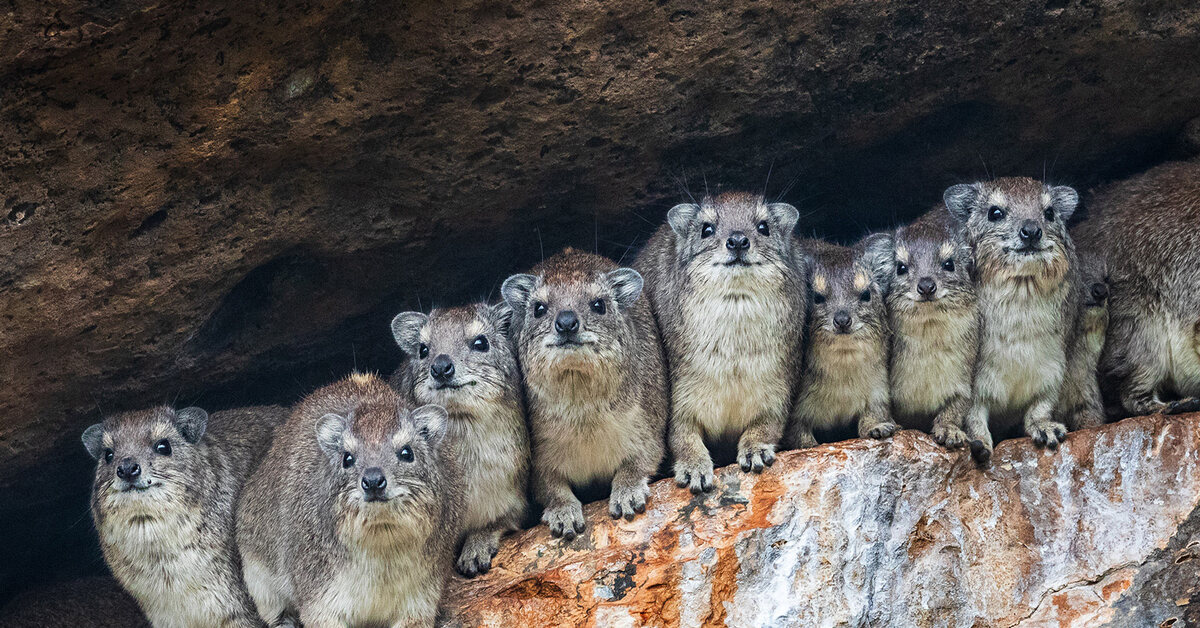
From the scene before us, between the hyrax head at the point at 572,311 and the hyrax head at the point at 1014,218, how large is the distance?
227 cm

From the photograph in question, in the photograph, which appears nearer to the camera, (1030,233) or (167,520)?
(167,520)

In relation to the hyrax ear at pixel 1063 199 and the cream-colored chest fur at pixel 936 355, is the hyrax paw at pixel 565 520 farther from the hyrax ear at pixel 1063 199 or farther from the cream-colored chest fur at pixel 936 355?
the hyrax ear at pixel 1063 199

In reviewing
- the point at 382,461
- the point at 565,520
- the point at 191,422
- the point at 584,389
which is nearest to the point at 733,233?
the point at 584,389

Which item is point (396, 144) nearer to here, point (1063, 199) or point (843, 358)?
point (843, 358)

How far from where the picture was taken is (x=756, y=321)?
7035 mm

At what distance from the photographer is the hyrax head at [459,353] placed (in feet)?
22.4

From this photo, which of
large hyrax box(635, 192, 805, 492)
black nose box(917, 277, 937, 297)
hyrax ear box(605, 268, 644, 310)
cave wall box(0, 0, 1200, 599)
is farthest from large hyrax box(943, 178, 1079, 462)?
hyrax ear box(605, 268, 644, 310)

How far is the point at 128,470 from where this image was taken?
6.78 metres

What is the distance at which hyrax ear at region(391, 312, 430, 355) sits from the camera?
7.17 m

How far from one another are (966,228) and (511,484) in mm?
3476

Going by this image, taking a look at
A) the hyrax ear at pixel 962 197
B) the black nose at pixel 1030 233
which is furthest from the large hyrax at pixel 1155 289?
the hyrax ear at pixel 962 197

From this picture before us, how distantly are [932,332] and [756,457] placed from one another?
1.45m

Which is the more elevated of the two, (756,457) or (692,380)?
(692,380)

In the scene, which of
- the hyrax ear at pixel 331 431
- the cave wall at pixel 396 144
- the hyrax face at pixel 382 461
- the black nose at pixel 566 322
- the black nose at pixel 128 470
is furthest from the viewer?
the black nose at pixel 128 470
